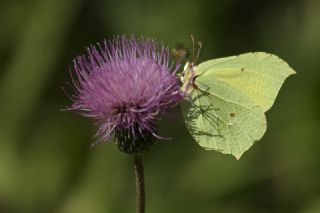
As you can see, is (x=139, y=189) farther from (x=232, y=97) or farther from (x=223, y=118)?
(x=232, y=97)

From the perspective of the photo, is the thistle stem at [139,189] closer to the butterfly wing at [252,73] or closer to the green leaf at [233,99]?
the green leaf at [233,99]

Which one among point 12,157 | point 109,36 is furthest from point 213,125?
point 109,36

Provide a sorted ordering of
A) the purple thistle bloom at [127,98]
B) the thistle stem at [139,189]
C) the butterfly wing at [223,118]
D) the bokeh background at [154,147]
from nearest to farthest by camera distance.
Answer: the thistle stem at [139,189], the purple thistle bloom at [127,98], the butterfly wing at [223,118], the bokeh background at [154,147]

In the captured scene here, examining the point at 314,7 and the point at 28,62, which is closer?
the point at 28,62

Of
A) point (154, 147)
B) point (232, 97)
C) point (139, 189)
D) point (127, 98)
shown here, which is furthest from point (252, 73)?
point (154, 147)

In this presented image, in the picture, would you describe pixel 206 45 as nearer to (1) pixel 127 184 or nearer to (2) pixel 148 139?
(1) pixel 127 184

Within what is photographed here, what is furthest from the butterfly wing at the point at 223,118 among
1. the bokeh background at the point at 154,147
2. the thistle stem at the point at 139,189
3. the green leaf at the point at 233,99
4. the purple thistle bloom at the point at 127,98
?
the bokeh background at the point at 154,147
